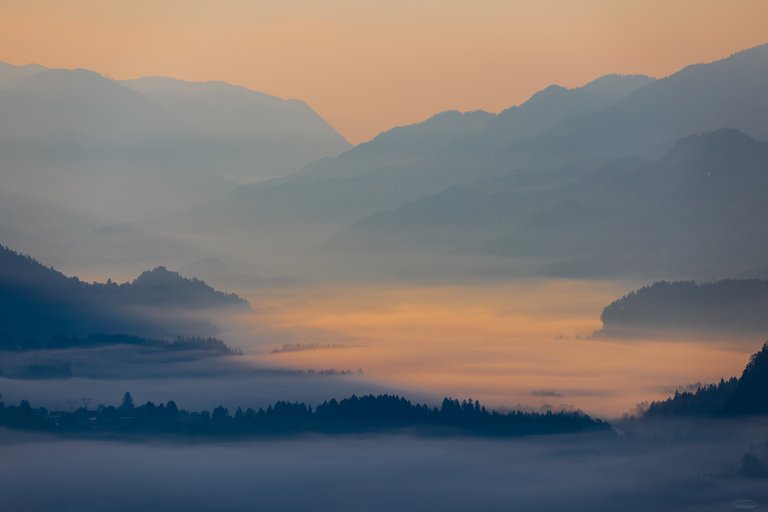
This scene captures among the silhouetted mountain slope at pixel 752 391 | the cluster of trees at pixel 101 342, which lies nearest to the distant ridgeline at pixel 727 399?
the silhouetted mountain slope at pixel 752 391

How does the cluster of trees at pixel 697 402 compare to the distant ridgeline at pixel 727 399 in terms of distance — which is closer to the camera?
the distant ridgeline at pixel 727 399

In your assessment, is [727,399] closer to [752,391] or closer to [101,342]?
[752,391]

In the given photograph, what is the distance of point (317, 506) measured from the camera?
425 ft

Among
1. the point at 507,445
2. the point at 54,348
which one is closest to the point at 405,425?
the point at 507,445

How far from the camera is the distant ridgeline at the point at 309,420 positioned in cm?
15462

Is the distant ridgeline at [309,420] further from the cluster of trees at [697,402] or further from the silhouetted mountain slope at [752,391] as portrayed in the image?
the silhouetted mountain slope at [752,391]

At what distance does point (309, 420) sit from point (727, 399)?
4231 cm

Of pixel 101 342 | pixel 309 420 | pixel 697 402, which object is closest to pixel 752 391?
pixel 697 402

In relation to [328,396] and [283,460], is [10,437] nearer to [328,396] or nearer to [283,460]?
[283,460]

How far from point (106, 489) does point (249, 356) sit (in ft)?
191

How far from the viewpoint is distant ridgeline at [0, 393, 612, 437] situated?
15462 centimetres

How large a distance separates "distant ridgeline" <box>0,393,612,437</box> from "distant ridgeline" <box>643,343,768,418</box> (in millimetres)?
7221

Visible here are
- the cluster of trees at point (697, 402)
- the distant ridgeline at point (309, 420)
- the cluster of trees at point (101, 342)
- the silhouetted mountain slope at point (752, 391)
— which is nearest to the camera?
the silhouetted mountain slope at point (752, 391)

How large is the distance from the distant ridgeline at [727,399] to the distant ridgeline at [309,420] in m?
7.22
